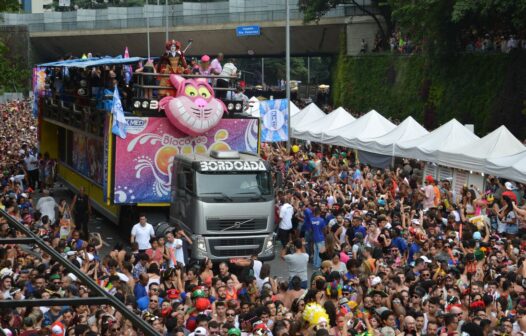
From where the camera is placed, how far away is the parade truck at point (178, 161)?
19.6 meters

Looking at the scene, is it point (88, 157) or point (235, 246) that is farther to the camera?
point (88, 157)

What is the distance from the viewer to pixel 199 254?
19.4 meters

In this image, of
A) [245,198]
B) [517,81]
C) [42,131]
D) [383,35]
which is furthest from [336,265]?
[383,35]

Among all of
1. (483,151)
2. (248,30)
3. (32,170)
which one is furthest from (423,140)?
(248,30)

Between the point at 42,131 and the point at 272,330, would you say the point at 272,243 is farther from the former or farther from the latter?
the point at 42,131

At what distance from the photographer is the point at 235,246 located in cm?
1967

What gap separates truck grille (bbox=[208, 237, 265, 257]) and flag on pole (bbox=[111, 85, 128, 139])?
11.5 ft

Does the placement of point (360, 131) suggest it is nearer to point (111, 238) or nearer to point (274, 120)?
point (274, 120)

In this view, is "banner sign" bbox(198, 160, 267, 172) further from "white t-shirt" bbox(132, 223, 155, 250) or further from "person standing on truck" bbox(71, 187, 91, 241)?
"person standing on truck" bbox(71, 187, 91, 241)

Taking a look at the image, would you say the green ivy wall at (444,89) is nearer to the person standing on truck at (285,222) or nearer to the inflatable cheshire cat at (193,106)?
the person standing on truck at (285,222)

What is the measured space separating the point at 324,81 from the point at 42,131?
77929 millimetres

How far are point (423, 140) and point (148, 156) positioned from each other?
9.86m

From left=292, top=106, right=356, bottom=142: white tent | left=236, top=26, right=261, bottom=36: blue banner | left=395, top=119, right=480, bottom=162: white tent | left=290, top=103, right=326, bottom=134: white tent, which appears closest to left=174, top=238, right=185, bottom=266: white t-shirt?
left=395, top=119, right=480, bottom=162: white tent

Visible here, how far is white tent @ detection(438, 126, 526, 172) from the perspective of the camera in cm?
2453
